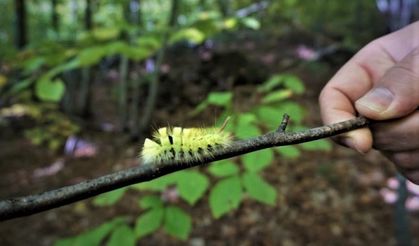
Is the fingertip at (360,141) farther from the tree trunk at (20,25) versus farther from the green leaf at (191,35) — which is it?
the tree trunk at (20,25)

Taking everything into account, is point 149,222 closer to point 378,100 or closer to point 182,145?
point 182,145

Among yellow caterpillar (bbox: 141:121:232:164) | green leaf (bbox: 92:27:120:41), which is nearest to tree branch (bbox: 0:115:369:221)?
yellow caterpillar (bbox: 141:121:232:164)

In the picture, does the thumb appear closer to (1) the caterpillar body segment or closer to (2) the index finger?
(2) the index finger

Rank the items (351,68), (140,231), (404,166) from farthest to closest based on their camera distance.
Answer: (140,231)
(351,68)
(404,166)

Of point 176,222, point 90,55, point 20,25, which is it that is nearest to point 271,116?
point 176,222

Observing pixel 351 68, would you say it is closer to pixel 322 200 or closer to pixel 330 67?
pixel 322 200

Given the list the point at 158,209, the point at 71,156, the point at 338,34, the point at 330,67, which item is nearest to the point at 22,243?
the point at 71,156

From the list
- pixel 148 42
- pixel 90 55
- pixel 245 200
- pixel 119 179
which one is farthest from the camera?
pixel 245 200

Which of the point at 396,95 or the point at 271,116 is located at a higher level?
the point at 396,95

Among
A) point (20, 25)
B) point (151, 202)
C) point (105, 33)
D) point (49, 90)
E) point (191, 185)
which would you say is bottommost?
point (151, 202)
